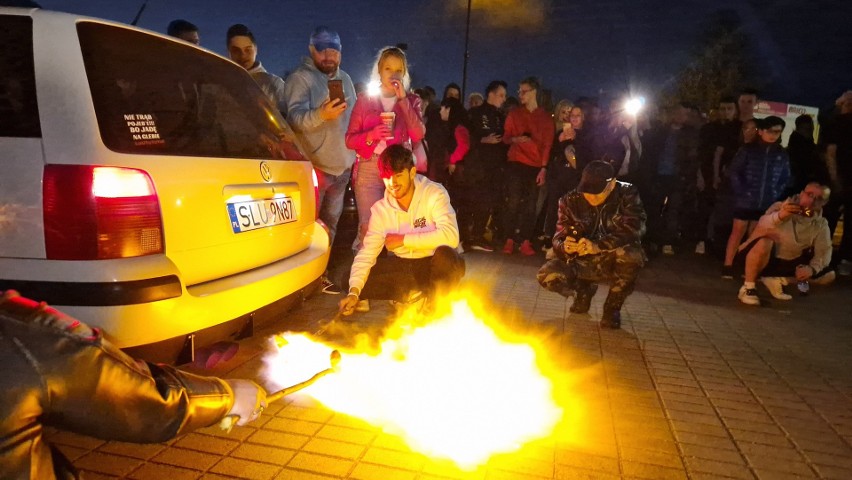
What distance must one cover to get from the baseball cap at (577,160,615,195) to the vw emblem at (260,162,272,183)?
9.11 ft

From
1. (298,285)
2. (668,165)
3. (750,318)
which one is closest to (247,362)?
(298,285)

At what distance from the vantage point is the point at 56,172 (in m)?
2.44

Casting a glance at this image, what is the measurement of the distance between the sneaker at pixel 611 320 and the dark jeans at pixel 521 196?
368 cm

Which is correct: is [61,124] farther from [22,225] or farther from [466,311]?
[466,311]

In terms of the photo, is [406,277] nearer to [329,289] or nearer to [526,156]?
[329,289]

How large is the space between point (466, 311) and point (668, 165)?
18.2 ft

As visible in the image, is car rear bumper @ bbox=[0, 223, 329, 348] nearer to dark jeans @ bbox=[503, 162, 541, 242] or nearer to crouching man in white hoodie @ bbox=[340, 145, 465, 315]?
crouching man in white hoodie @ bbox=[340, 145, 465, 315]

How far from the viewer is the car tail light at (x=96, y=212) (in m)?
2.45

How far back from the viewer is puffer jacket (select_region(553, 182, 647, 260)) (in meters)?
5.01

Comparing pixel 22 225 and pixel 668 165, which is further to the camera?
pixel 668 165

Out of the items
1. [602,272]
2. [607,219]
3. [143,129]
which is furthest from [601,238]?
[143,129]

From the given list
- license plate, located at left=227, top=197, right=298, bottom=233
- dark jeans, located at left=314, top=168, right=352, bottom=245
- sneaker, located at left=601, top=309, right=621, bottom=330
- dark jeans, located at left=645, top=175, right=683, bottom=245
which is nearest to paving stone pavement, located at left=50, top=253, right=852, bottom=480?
sneaker, located at left=601, top=309, right=621, bottom=330

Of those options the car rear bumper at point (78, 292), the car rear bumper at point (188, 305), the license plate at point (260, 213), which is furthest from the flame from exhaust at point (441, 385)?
the car rear bumper at point (78, 292)

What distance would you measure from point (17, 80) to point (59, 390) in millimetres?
1982
